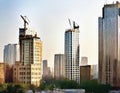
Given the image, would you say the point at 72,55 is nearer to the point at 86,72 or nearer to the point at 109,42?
the point at 109,42

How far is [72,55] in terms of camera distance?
10.6 meters

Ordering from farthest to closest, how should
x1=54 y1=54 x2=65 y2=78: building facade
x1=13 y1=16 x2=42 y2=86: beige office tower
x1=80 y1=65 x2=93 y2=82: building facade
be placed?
x1=54 y1=54 x2=65 y2=78: building facade < x1=80 y1=65 x2=93 y2=82: building facade < x1=13 y1=16 x2=42 y2=86: beige office tower

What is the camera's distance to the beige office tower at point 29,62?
7824mm

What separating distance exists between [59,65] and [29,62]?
4149 millimetres

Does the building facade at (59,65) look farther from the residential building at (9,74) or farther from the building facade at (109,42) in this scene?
the residential building at (9,74)

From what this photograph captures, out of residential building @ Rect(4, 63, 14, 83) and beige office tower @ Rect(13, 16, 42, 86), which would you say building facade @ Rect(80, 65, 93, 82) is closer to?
beige office tower @ Rect(13, 16, 42, 86)

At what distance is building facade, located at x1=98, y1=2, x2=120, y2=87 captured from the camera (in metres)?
10.2

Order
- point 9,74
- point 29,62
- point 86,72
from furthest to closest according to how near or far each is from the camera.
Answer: point 86,72
point 9,74
point 29,62

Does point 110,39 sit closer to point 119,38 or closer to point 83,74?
point 119,38

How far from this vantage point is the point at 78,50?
1077 cm

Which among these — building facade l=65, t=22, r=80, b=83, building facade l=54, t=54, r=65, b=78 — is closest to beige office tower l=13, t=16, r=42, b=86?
building facade l=65, t=22, r=80, b=83

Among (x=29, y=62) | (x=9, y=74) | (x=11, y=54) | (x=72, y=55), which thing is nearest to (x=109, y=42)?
(x=72, y=55)

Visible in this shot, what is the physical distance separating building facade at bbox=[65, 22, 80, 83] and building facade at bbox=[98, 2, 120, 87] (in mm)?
697

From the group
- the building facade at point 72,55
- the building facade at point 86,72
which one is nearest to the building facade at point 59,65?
the building facade at point 86,72
